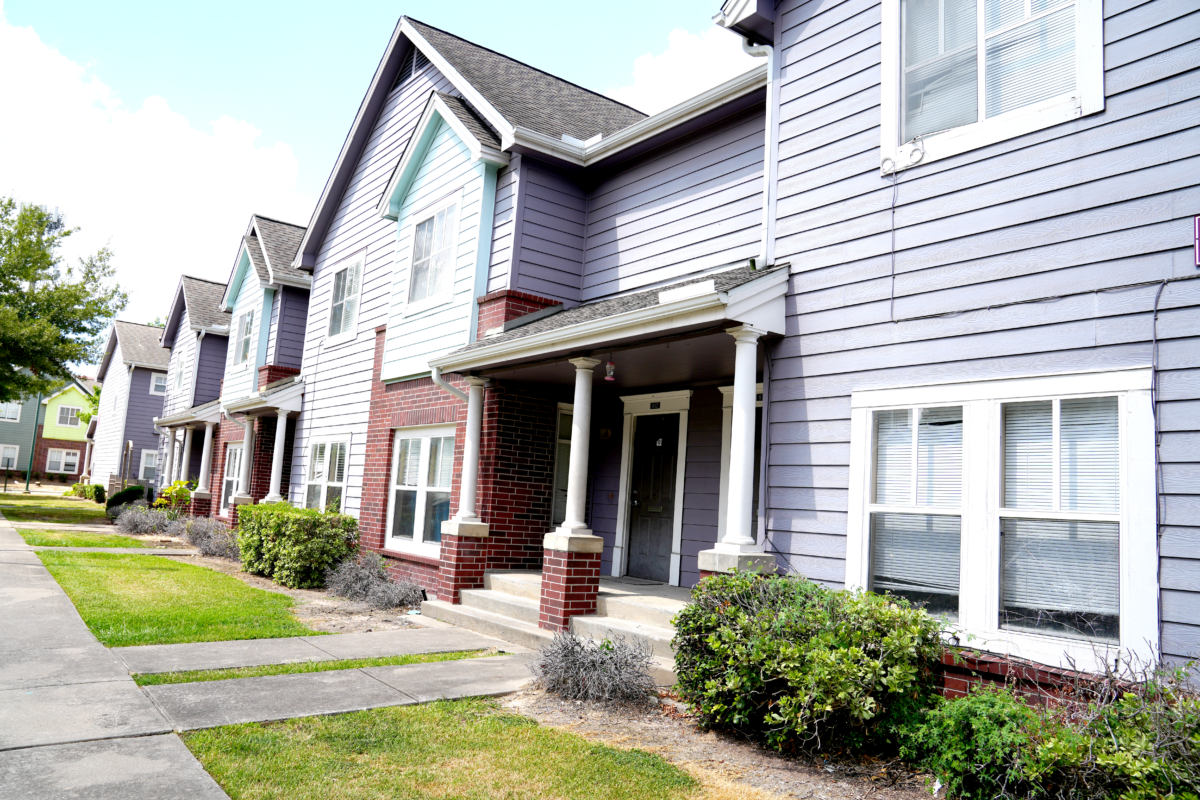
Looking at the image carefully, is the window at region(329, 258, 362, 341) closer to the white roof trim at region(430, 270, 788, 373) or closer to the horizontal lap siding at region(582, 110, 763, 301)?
the horizontal lap siding at region(582, 110, 763, 301)

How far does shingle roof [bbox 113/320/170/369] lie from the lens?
3472 cm

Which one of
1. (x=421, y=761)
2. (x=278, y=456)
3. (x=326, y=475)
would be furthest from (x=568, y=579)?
(x=278, y=456)

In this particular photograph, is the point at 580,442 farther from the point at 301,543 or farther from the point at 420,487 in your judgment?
the point at 301,543

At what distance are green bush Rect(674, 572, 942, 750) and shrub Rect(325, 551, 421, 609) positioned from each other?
5.94 meters

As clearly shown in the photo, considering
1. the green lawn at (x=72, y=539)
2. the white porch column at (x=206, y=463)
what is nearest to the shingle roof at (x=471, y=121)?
the green lawn at (x=72, y=539)

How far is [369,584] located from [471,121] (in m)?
6.78

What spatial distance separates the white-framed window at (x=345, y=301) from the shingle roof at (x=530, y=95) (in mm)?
4177

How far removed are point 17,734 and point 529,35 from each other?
13901 millimetres

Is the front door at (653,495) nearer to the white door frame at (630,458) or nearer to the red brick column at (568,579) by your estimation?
the white door frame at (630,458)

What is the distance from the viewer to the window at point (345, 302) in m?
14.5

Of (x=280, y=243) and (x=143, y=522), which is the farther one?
(x=143, y=522)

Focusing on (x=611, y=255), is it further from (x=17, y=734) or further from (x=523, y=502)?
(x=17, y=734)

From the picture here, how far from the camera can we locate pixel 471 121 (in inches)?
439

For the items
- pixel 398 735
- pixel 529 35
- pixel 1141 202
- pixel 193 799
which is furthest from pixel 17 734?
pixel 529 35
